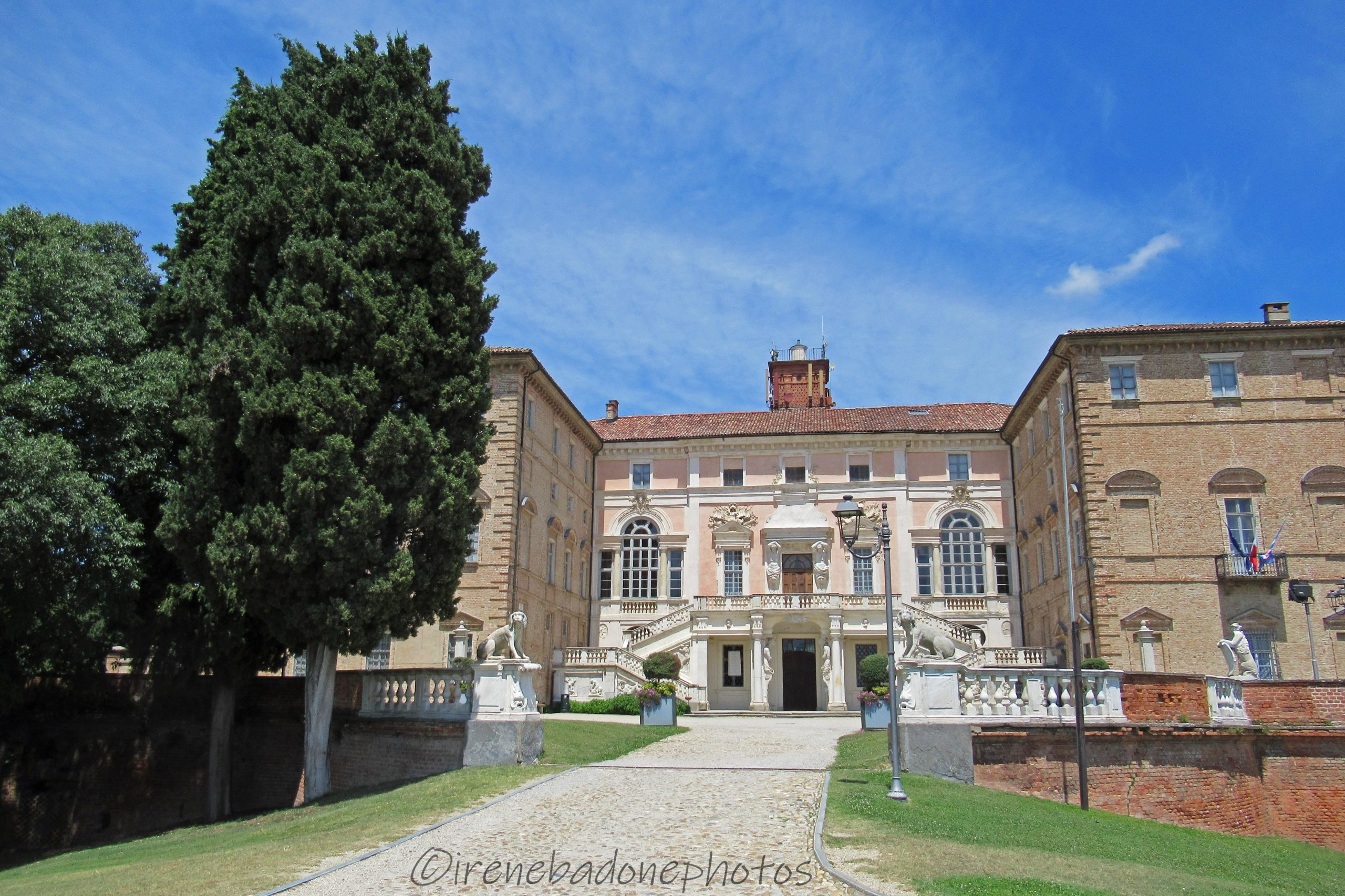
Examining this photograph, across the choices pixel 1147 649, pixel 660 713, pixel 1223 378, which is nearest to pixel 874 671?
pixel 1147 649

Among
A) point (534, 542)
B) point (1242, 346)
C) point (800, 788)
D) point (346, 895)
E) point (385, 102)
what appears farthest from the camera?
point (534, 542)

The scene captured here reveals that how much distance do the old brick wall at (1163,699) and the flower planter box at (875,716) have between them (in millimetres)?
6348

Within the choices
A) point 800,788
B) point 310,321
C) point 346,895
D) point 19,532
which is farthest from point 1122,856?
point 19,532

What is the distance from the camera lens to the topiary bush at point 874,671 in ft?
96.6

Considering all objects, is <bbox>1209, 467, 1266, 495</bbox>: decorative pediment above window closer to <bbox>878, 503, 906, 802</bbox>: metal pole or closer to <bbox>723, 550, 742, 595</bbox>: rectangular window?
<bbox>723, 550, 742, 595</bbox>: rectangular window

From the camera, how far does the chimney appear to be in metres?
31.5

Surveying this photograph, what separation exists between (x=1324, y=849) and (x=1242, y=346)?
60.8ft

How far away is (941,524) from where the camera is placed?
40.5 m

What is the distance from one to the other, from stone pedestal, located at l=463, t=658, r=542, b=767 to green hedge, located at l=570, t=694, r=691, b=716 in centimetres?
1391

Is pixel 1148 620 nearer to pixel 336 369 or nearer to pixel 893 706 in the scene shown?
pixel 893 706

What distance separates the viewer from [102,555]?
51.7 feet

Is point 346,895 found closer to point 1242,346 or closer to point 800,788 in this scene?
point 800,788

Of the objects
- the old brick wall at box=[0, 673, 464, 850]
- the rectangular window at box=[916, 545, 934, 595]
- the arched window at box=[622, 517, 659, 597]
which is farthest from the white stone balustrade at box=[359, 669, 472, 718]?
the rectangular window at box=[916, 545, 934, 595]

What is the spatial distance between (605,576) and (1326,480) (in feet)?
86.6
